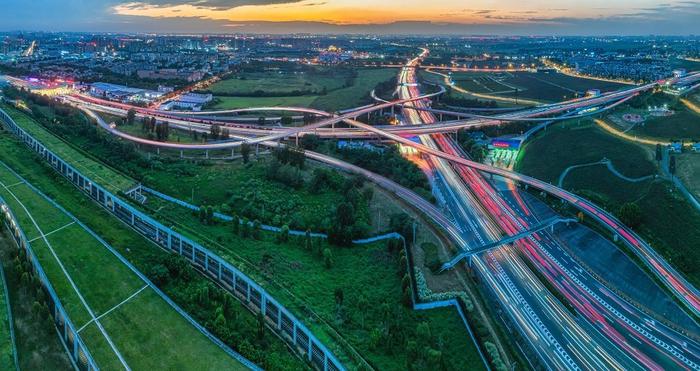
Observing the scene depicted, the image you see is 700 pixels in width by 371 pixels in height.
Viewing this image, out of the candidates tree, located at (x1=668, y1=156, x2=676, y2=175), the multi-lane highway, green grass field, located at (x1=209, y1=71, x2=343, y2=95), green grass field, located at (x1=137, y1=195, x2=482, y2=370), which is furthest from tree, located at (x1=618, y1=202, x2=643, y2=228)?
green grass field, located at (x1=209, y1=71, x2=343, y2=95)

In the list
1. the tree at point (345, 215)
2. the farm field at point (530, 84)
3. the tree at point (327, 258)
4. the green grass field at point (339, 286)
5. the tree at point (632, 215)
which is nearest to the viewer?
the green grass field at point (339, 286)

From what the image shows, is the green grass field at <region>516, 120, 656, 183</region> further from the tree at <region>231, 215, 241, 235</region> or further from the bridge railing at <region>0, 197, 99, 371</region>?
the bridge railing at <region>0, 197, 99, 371</region>

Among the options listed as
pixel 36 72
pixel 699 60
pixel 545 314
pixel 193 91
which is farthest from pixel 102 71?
pixel 699 60

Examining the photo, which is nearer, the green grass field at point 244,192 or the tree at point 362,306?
the tree at point 362,306

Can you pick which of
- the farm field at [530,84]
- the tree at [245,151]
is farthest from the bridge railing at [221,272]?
the farm field at [530,84]

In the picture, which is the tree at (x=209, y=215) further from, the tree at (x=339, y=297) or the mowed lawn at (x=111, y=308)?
the tree at (x=339, y=297)

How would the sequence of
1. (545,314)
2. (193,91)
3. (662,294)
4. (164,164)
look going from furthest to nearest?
(193,91) → (164,164) → (662,294) → (545,314)

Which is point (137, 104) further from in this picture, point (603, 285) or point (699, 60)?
point (699, 60)
